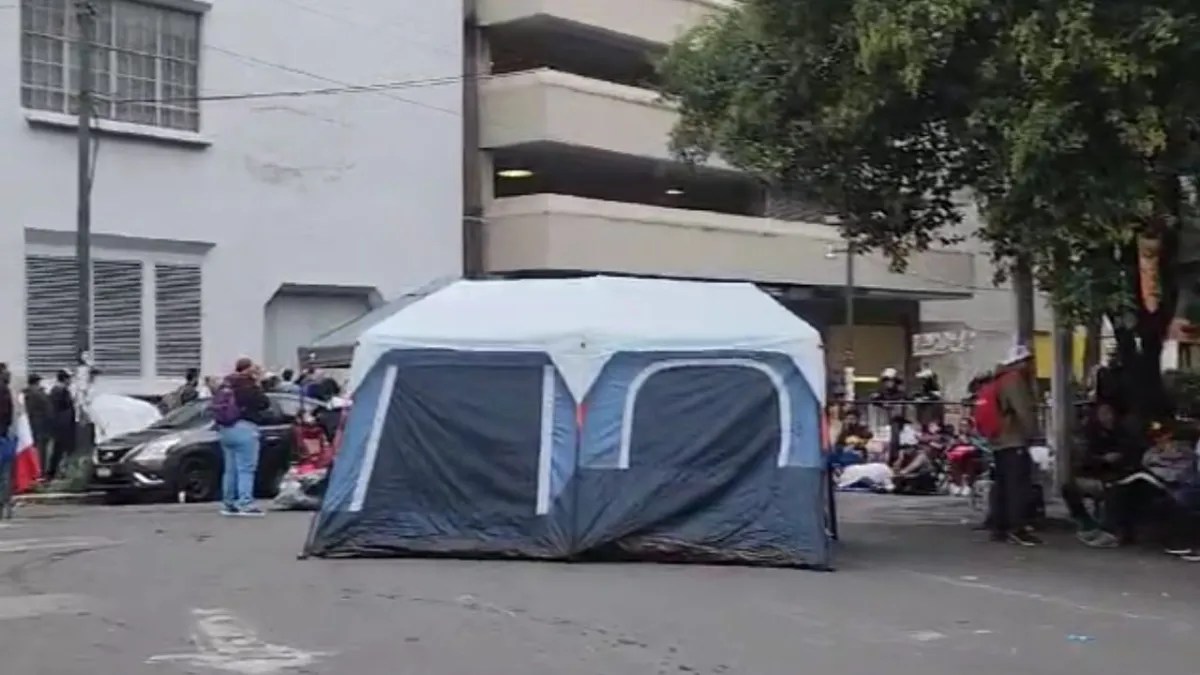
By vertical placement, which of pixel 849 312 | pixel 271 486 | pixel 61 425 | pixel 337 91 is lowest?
pixel 271 486

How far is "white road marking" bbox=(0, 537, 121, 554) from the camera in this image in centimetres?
1549

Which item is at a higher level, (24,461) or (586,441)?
(586,441)

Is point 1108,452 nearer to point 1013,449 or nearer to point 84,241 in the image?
point 1013,449

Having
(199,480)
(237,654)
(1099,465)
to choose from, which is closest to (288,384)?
(199,480)

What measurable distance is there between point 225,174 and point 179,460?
24.0ft

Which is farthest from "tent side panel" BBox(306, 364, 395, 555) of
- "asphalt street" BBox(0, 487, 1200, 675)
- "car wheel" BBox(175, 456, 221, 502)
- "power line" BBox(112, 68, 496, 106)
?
"power line" BBox(112, 68, 496, 106)

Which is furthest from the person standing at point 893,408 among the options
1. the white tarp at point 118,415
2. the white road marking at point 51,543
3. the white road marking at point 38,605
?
the white road marking at point 38,605

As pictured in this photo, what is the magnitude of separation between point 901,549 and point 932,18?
15.5 feet

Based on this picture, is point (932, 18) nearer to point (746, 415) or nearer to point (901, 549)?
point (746, 415)

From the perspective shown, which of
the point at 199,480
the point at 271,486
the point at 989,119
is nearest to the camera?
the point at 989,119

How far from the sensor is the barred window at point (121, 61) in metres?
25.7

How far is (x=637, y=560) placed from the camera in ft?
46.6

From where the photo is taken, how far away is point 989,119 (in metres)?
14.0

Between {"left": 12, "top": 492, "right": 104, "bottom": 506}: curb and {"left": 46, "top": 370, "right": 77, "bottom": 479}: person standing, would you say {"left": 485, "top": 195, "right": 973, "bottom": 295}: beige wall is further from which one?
{"left": 12, "top": 492, "right": 104, "bottom": 506}: curb
